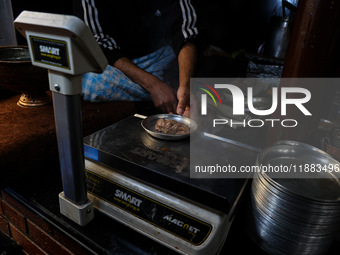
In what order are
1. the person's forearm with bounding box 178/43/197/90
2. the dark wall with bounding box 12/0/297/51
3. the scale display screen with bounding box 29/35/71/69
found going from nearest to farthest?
the scale display screen with bounding box 29/35/71/69 < the person's forearm with bounding box 178/43/197/90 < the dark wall with bounding box 12/0/297/51

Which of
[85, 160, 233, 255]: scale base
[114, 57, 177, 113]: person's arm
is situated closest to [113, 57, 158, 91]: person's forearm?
[114, 57, 177, 113]: person's arm

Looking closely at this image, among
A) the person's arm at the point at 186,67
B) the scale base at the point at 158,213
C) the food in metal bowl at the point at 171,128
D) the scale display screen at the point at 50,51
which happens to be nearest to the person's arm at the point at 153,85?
the person's arm at the point at 186,67

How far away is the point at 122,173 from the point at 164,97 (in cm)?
99

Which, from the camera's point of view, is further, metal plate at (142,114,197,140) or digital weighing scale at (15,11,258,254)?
metal plate at (142,114,197,140)

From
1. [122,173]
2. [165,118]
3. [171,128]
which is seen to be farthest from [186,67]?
[122,173]

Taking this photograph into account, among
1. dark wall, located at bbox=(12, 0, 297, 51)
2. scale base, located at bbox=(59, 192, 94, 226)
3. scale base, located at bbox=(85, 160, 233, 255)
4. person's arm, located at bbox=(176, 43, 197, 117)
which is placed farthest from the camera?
dark wall, located at bbox=(12, 0, 297, 51)

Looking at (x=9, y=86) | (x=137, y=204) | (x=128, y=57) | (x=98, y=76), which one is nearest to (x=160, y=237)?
(x=137, y=204)

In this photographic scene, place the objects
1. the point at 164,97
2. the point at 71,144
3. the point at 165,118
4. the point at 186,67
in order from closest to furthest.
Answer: the point at 71,144, the point at 165,118, the point at 164,97, the point at 186,67

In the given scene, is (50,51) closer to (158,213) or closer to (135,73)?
(158,213)

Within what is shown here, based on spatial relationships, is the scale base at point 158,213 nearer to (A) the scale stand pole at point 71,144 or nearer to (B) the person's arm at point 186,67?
(A) the scale stand pole at point 71,144

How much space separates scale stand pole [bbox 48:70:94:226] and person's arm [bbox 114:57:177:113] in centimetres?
110

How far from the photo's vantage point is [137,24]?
86.4 inches

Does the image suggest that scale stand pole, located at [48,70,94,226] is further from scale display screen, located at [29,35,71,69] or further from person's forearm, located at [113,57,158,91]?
person's forearm, located at [113,57,158,91]

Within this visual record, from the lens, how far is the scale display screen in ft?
2.18
